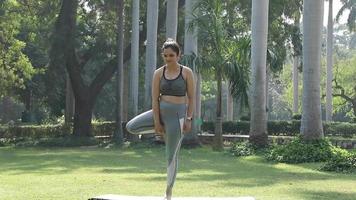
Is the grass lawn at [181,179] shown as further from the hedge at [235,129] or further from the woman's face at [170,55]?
the hedge at [235,129]

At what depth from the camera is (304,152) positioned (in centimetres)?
1834

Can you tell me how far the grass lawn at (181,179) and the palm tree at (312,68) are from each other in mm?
1845

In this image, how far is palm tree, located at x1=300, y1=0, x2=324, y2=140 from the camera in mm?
19000

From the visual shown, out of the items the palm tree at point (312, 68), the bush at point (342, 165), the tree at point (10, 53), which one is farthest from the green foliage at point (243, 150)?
the tree at point (10, 53)

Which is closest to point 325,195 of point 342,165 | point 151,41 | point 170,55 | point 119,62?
point 170,55

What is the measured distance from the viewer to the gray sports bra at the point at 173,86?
7.71 metres

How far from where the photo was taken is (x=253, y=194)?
1055 centimetres

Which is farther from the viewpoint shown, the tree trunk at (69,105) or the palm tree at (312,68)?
the tree trunk at (69,105)

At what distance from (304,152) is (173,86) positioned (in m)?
11.4

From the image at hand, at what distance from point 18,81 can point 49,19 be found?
437 cm

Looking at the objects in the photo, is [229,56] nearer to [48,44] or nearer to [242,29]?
[242,29]

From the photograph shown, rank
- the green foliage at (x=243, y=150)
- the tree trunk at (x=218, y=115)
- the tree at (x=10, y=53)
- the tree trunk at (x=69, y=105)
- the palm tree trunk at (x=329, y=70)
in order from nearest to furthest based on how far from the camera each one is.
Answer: the green foliage at (x=243, y=150)
the tree trunk at (x=218, y=115)
the tree at (x=10, y=53)
the tree trunk at (x=69, y=105)
the palm tree trunk at (x=329, y=70)

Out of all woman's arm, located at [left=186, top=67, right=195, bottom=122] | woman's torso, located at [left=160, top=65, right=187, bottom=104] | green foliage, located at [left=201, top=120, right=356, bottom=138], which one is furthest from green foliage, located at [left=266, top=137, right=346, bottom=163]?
green foliage, located at [left=201, top=120, right=356, bottom=138]

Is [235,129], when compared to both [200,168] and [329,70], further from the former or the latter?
[200,168]
